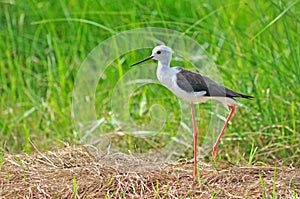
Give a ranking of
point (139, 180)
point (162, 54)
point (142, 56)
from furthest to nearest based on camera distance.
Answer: point (142, 56)
point (139, 180)
point (162, 54)

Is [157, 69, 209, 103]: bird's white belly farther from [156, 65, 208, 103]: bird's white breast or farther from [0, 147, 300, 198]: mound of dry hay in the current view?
[0, 147, 300, 198]: mound of dry hay

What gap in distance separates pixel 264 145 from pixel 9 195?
1.95 meters

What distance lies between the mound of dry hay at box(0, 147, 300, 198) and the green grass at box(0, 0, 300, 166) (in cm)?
30

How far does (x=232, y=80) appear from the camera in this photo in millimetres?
4816

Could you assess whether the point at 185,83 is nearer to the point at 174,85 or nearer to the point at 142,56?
the point at 174,85

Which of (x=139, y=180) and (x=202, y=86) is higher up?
(x=202, y=86)

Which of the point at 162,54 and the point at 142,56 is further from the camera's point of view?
the point at 142,56

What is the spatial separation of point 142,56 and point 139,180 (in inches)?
67.2

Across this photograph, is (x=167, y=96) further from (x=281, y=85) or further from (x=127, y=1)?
(x=127, y=1)

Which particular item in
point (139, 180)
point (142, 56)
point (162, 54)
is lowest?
point (139, 180)

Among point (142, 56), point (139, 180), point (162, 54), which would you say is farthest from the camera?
point (142, 56)

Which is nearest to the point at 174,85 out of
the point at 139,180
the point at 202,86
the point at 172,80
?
the point at 172,80

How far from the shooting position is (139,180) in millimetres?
3410

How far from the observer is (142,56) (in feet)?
16.2
